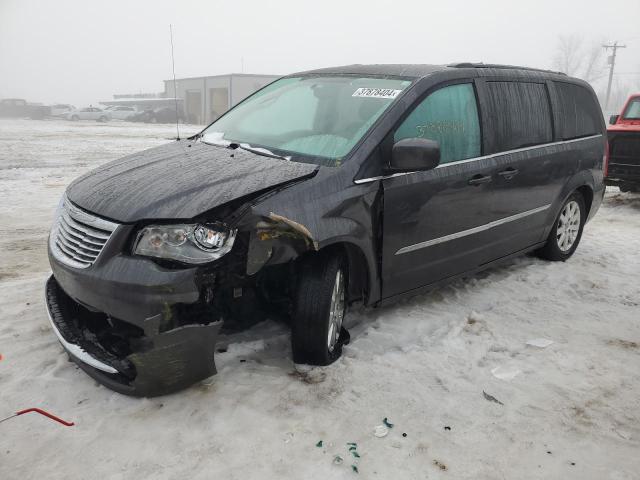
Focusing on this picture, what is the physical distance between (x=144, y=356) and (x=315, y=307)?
0.89 meters

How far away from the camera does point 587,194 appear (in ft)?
17.1

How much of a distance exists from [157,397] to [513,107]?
3.29 m

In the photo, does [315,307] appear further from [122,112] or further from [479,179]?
[122,112]

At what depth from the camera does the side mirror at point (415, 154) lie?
2.87 meters

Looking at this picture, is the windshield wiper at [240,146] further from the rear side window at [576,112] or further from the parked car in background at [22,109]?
the parked car in background at [22,109]

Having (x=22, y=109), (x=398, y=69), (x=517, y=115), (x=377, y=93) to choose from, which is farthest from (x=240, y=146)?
(x=22, y=109)

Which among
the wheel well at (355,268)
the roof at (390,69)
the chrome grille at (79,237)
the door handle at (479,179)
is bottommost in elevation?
the wheel well at (355,268)

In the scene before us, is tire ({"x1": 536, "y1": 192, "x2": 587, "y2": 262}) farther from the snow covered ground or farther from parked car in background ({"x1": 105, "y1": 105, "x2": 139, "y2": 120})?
parked car in background ({"x1": 105, "y1": 105, "x2": 139, "y2": 120})

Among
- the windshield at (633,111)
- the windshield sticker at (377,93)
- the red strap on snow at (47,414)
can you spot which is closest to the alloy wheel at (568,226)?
the windshield sticker at (377,93)

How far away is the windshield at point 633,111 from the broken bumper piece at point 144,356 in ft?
30.6

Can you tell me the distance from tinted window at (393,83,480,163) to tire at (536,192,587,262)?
1.77 metres

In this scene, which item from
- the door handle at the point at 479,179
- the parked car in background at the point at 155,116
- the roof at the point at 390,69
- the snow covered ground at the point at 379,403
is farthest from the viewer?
the parked car in background at the point at 155,116

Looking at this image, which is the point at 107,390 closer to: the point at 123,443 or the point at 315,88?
the point at 123,443

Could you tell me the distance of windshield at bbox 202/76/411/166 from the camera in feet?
10.2
